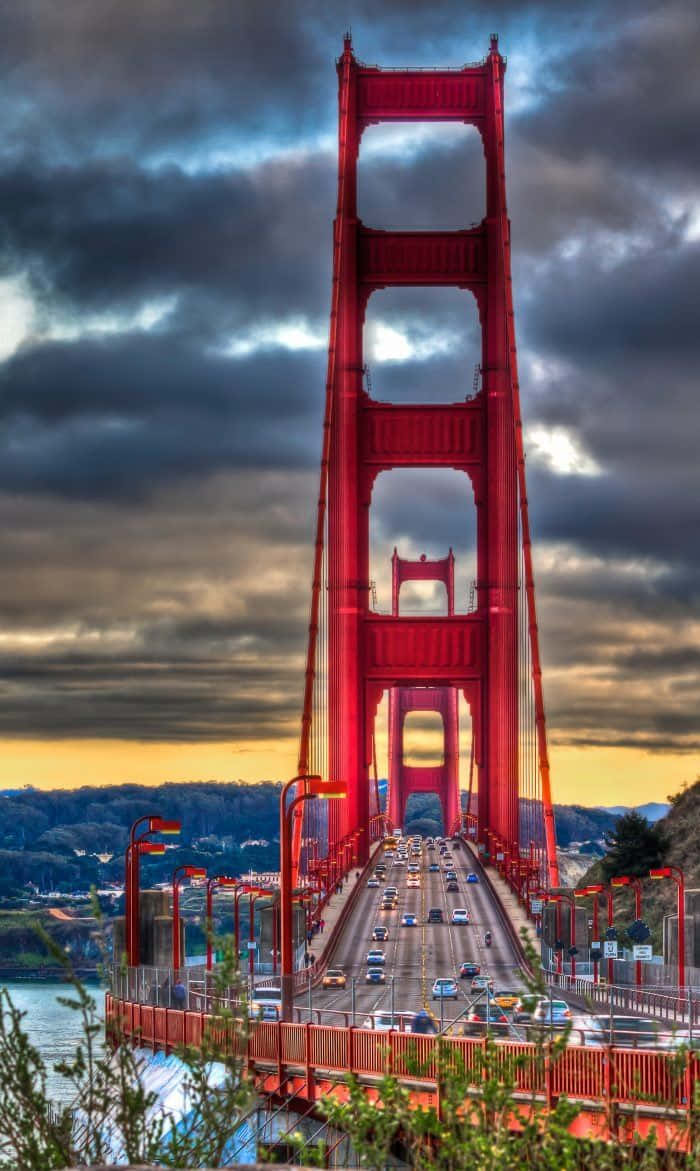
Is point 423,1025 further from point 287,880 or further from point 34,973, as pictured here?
point 34,973

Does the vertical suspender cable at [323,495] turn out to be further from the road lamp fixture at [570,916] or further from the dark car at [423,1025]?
the dark car at [423,1025]

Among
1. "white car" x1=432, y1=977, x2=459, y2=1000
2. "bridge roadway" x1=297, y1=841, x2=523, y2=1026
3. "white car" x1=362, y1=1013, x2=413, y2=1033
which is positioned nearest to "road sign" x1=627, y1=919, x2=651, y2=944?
"bridge roadway" x1=297, y1=841, x2=523, y2=1026

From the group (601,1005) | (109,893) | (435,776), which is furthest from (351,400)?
(109,893)

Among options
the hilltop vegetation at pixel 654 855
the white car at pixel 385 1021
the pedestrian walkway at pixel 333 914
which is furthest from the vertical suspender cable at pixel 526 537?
the hilltop vegetation at pixel 654 855

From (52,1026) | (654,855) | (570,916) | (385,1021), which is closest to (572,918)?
(570,916)

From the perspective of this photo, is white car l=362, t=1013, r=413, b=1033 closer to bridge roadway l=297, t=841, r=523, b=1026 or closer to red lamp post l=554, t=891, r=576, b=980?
bridge roadway l=297, t=841, r=523, b=1026
